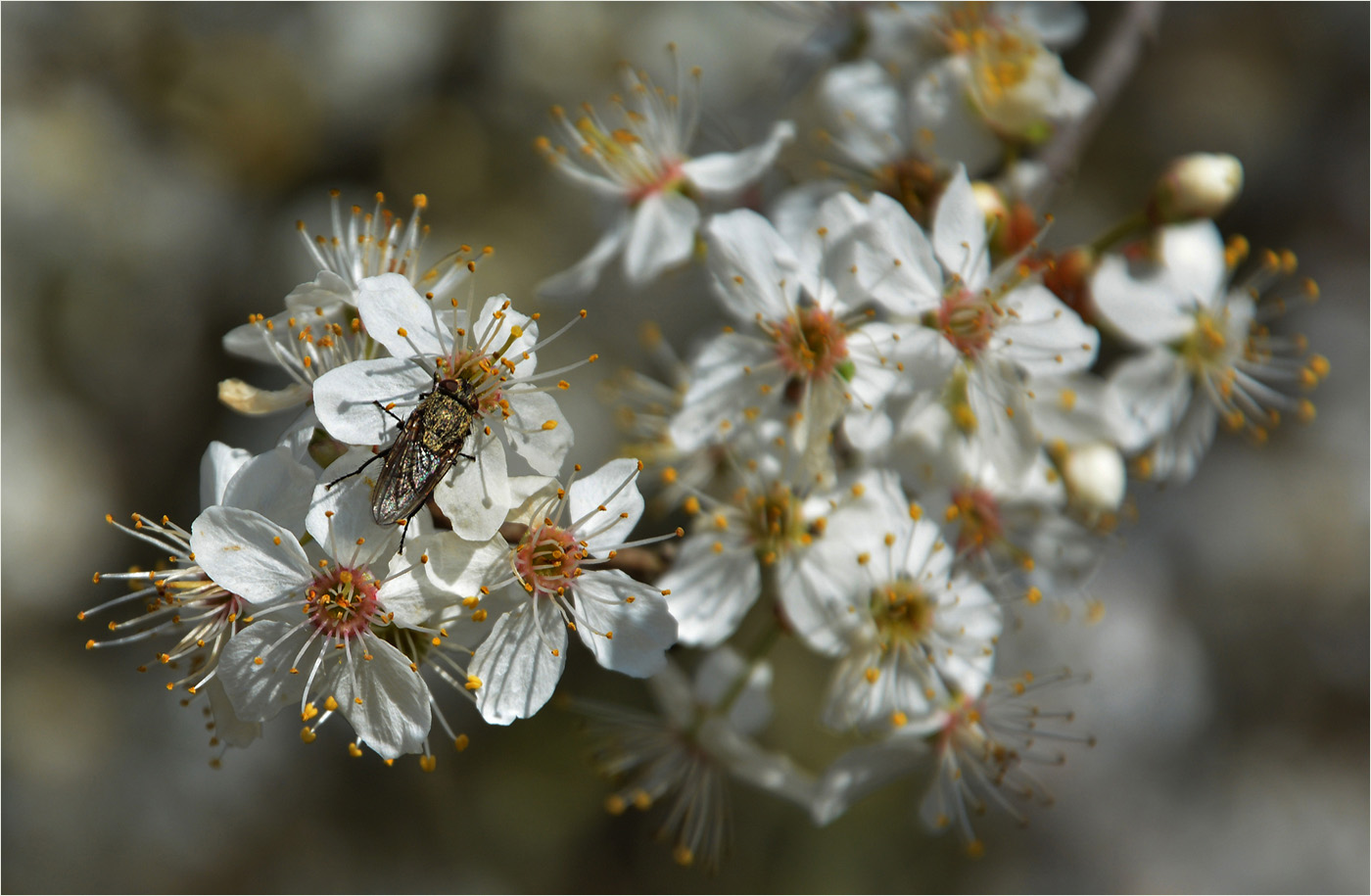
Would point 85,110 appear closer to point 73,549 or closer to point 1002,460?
point 73,549

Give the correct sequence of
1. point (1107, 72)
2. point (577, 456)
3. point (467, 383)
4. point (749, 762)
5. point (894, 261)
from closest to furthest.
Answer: point (467, 383) < point (894, 261) < point (749, 762) < point (1107, 72) < point (577, 456)

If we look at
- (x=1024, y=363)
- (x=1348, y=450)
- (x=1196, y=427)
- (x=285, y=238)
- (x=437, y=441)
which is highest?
(x=437, y=441)

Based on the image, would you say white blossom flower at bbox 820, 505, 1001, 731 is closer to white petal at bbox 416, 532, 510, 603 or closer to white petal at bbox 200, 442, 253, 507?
white petal at bbox 416, 532, 510, 603

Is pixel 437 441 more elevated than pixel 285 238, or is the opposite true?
pixel 437 441

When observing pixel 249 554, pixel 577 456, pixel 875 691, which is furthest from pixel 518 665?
pixel 577 456

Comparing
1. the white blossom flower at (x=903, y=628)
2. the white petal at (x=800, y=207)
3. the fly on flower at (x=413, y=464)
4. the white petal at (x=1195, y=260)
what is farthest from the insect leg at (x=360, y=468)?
the white petal at (x=1195, y=260)

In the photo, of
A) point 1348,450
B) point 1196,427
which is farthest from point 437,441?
point 1348,450

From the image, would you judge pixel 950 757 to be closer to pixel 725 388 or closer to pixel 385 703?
pixel 725 388
